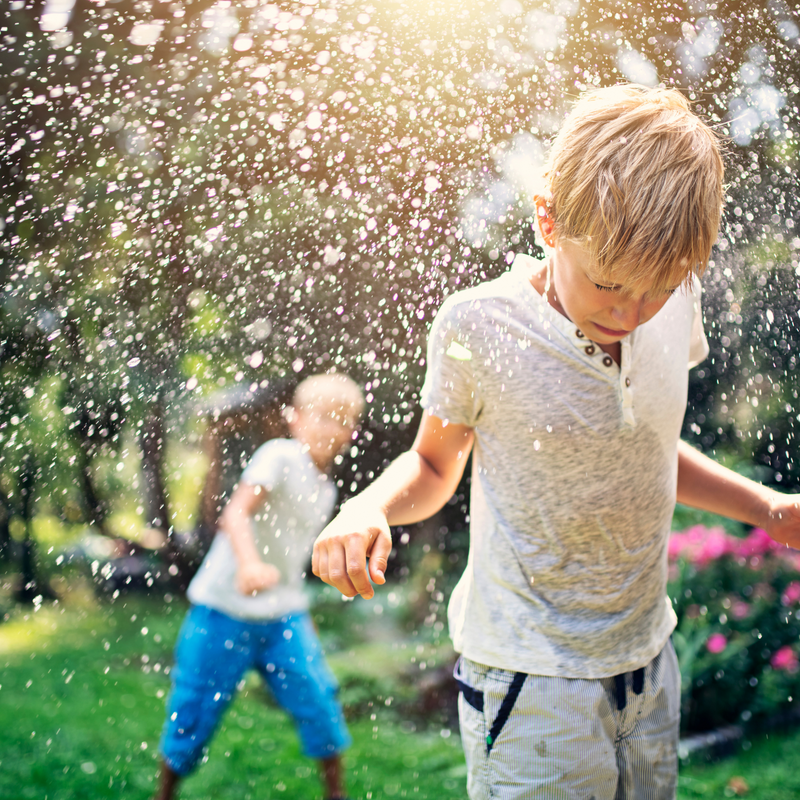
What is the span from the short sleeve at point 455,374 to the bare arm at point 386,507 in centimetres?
3

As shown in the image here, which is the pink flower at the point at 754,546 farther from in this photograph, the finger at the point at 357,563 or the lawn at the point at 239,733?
the finger at the point at 357,563

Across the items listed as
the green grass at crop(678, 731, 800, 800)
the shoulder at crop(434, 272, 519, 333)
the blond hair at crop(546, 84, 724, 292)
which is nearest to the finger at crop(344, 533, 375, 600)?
the shoulder at crop(434, 272, 519, 333)

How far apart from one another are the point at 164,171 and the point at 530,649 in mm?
4762

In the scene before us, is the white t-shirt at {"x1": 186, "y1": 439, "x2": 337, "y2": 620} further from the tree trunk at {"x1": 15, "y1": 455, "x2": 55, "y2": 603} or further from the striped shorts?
the tree trunk at {"x1": 15, "y1": 455, "x2": 55, "y2": 603}

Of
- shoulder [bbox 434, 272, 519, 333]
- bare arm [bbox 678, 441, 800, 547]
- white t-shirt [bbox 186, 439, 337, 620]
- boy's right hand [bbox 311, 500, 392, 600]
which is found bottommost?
white t-shirt [bbox 186, 439, 337, 620]

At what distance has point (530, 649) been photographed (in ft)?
4.13

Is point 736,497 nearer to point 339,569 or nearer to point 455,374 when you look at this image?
point 455,374

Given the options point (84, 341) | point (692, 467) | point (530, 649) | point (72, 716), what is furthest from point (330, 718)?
point (84, 341)

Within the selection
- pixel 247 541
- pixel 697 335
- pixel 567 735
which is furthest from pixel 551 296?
pixel 247 541

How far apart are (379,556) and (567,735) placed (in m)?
0.53

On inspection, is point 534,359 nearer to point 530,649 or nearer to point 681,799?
point 530,649

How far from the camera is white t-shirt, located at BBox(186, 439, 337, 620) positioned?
7.77ft

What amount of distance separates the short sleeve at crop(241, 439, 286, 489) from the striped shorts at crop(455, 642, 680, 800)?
4.29ft

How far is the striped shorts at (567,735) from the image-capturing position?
48.0 inches
